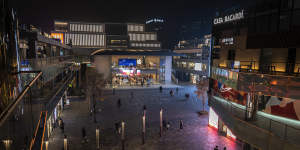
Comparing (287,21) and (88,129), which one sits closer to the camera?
(287,21)

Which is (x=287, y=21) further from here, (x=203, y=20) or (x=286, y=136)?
(x=203, y=20)

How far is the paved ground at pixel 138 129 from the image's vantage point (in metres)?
14.9

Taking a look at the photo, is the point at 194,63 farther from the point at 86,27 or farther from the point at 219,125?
the point at 86,27

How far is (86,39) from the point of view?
2621 inches

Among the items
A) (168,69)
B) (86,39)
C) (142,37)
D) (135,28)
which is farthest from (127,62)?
(135,28)

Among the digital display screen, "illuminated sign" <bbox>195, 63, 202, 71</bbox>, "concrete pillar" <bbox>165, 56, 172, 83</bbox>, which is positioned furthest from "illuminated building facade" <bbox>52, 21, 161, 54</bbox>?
"illuminated sign" <bbox>195, 63, 202, 71</bbox>

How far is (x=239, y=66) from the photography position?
16766 mm

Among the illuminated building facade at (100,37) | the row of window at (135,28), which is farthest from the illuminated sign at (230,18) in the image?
the row of window at (135,28)

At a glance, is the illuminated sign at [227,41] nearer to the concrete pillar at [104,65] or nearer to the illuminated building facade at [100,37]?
the concrete pillar at [104,65]

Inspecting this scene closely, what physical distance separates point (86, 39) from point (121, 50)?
966 inches

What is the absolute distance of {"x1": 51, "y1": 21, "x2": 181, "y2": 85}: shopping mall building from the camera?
45.0 metres

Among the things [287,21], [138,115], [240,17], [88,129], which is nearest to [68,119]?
[88,129]

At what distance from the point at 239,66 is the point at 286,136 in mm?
10225

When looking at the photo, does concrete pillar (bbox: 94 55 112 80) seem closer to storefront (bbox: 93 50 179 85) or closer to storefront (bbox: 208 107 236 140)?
storefront (bbox: 93 50 179 85)
